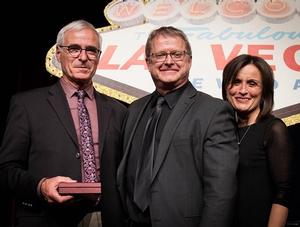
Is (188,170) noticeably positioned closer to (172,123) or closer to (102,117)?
(172,123)

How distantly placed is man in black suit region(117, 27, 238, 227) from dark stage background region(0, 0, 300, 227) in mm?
1475

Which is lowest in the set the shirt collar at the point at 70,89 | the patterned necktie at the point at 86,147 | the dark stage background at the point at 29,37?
the patterned necktie at the point at 86,147

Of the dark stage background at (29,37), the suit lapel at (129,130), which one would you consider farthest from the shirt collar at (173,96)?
the dark stage background at (29,37)

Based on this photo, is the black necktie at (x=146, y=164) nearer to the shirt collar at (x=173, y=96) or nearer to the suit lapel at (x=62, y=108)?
the shirt collar at (x=173, y=96)

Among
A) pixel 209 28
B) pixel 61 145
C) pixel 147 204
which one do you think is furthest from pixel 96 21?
pixel 147 204

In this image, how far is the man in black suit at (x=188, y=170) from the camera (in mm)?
1403

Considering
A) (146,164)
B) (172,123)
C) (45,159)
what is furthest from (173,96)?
(45,159)

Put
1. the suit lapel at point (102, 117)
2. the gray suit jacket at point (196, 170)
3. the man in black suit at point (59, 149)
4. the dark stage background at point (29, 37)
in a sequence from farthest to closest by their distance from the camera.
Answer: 1. the dark stage background at point (29, 37)
2. the suit lapel at point (102, 117)
3. the man in black suit at point (59, 149)
4. the gray suit jacket at point (196, 170)

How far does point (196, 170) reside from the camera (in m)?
1.44

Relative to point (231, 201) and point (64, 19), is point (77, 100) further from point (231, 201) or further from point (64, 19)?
point (64, 19)

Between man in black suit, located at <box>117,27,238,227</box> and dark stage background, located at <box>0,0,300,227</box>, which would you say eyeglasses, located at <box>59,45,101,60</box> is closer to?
man in black suit, located at <box>117,27,238,227</box>

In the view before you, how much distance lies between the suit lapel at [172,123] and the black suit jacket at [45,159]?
0.23 metres

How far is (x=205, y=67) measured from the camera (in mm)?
2631

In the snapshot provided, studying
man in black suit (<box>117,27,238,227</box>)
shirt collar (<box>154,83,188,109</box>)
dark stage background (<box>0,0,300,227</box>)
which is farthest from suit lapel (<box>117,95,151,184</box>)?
dark stage background (<box>0,0,300,227</box>)
